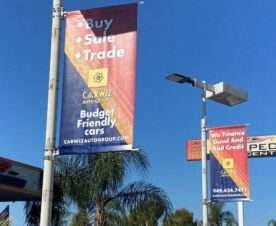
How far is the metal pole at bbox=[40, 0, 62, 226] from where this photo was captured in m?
7.61

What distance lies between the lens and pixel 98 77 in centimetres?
775

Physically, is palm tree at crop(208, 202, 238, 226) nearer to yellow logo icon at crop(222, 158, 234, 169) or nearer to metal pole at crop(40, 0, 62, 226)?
yellow logo icon at crop(222, 158, 234, 169)

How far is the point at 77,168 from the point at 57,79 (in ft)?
31.3

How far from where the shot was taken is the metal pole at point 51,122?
761cm

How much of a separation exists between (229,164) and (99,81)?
878cm

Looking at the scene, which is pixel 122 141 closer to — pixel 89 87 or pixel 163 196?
pixel 89 87

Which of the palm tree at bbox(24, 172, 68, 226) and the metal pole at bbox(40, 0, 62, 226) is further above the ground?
the metal pole at bbox(40, 0, 62, 226)

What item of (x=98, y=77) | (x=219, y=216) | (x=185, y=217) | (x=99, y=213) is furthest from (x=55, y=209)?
(x=185, y=217)

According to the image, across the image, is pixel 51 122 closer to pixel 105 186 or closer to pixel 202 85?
pixel 202 85

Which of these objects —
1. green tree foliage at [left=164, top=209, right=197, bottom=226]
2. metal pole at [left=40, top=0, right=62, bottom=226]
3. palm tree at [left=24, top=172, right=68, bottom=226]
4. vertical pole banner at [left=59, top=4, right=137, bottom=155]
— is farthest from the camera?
green tree foliage at [left=164, top=209, right=197, bottom=226]

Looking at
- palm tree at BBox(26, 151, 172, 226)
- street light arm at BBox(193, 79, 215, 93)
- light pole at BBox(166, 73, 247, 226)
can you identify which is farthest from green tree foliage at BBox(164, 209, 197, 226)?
street light arm at BBox(193, 79, 215, 93)

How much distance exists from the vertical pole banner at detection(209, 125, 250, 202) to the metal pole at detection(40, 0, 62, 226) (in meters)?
8.53

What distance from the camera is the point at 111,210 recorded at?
1698 cm

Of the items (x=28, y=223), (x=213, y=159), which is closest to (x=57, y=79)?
(x=213, y=159)
